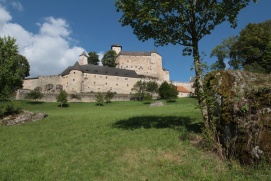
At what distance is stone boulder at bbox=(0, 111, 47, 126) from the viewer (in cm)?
1932

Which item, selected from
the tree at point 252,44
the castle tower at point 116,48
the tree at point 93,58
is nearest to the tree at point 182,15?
the tree at point 252,44

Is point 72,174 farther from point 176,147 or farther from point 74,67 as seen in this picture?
point 74,67

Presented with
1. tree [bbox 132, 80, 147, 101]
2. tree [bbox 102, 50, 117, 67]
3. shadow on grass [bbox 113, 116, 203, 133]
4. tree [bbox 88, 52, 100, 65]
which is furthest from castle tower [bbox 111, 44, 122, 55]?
shadow on grass [bbox 113, 116, 203, 133]

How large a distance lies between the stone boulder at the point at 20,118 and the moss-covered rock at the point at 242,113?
55.4ft

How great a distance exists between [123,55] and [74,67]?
104 feet

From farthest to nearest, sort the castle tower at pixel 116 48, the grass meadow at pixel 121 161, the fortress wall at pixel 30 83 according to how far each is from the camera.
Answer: the castle tower at pixel 116 48
the fortress wall at pixel 30 83
the grass meadow at pixel 121 161

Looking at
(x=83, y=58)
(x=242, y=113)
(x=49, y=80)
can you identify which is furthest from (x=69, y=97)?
(x=242, y=113)

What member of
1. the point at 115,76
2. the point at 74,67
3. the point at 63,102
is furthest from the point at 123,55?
the point at 63,102

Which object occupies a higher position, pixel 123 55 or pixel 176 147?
pixel 123 55

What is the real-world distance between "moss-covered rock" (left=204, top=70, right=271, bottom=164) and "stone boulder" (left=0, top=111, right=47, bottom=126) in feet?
55.4

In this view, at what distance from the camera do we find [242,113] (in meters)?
6.22

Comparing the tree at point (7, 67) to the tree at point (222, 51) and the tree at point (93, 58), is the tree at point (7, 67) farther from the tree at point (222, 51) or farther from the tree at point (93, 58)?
the tree at point (93, 58)

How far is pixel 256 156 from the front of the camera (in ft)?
18.4

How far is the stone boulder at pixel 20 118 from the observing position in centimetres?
1932
